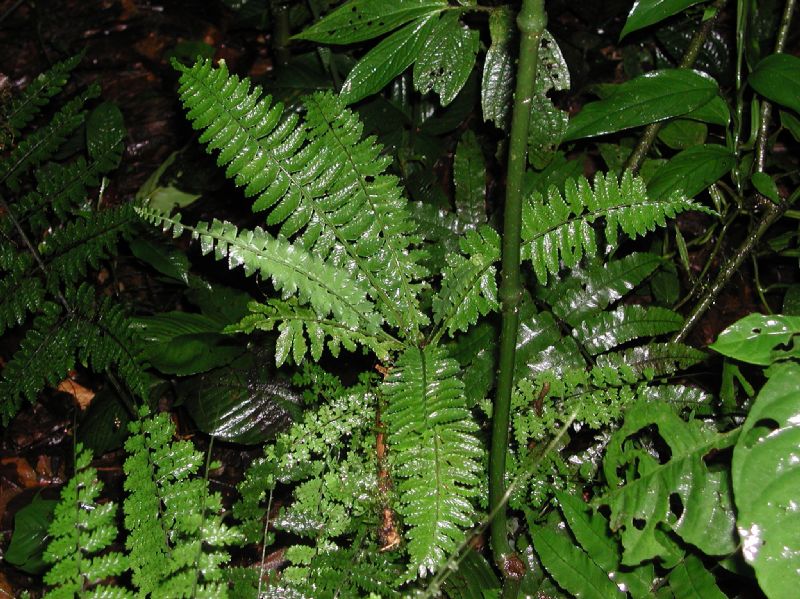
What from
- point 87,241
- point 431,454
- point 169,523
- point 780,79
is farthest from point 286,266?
point 780,79

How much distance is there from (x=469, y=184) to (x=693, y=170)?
854 millimetres

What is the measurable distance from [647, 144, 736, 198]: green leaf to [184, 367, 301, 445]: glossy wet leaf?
5.34 feet

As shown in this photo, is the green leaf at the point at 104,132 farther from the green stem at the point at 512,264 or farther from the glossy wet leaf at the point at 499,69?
the green stem at the point at 512,264

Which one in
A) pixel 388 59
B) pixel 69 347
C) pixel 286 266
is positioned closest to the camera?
pixel 286 266

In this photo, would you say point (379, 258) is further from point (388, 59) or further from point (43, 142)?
point (43, 142)

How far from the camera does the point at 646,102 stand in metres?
2.50

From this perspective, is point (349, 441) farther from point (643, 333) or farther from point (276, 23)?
point (276, 23)

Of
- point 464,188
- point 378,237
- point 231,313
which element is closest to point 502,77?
point 464,188

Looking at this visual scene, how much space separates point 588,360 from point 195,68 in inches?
64.8

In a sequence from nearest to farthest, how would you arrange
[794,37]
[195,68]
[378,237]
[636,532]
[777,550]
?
1. [777,550]
2. [636,532]
3. [195,68]
4. [378,237]
5. [794,37]

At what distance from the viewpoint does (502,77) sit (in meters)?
2.52

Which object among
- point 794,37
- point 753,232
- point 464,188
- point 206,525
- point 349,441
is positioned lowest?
point 349,441

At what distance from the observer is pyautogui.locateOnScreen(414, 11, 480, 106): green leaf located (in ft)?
7.89

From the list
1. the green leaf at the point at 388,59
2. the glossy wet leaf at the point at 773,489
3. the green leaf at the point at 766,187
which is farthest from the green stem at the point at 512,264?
the green leaf at the point at 766,187
